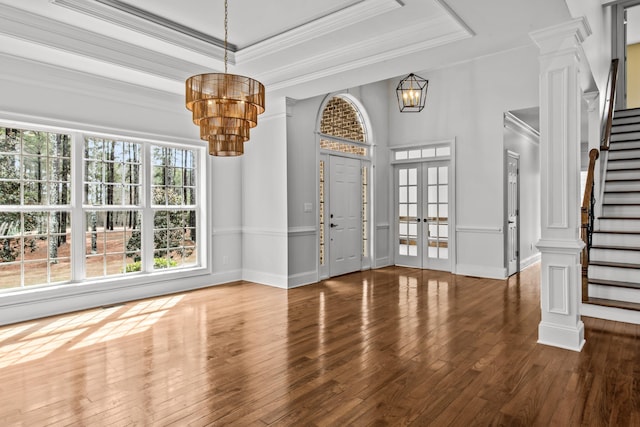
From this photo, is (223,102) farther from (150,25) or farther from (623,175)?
(623,175)

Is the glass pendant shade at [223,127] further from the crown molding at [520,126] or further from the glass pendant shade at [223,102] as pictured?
the crown molding at [520,126]

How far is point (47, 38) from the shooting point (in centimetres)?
379

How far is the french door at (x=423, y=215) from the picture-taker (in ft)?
24.2

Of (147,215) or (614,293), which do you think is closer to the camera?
(614,293)

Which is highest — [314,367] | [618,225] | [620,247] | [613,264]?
[618,225]

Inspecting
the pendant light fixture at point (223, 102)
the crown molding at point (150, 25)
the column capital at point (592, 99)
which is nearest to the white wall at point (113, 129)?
the crown molding at point (150, 25)

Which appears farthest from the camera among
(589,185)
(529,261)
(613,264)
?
(529,261)

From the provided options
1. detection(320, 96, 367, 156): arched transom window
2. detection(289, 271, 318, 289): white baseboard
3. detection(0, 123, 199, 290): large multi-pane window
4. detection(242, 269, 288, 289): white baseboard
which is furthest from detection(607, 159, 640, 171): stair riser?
detection(0, 123, 199, 290): large multi-pane window

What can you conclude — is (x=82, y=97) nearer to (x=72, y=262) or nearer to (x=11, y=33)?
(x=11, y=33)

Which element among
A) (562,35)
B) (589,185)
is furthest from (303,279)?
(562,35)

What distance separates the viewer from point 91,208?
5027mm

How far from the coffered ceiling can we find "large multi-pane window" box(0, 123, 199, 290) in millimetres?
1033

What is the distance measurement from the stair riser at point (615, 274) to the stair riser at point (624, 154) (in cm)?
274

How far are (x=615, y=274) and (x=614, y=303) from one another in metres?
0.44
